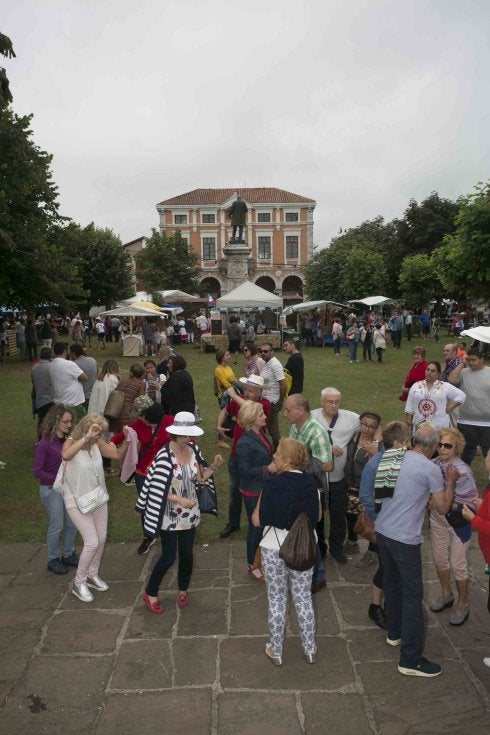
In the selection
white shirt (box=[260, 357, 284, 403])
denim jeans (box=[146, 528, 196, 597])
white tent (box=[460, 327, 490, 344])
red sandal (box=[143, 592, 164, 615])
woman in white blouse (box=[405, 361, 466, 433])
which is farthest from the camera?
white tent (box=[460, 327, 490, 344])

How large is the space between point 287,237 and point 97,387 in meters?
55.5

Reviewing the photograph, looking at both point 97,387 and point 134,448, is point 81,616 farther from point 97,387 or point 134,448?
point 97,387

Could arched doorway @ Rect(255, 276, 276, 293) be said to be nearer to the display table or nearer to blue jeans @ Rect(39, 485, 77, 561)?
the display table

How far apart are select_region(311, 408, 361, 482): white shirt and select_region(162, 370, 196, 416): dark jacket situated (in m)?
2.88

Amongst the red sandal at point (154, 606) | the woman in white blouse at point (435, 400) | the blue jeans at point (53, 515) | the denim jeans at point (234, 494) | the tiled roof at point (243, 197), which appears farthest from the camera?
the tiled roof at point (243, 197)

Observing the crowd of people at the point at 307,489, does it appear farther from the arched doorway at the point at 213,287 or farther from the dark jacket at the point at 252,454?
the arched doorway at the point at 213,287

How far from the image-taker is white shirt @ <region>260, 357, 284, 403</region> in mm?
8328

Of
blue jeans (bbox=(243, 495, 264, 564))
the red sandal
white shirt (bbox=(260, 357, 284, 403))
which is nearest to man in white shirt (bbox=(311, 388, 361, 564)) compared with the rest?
blue jeans (bbox=(243, 495, 264, 564))

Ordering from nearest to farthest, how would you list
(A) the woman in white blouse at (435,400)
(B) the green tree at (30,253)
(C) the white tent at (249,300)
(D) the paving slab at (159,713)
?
1. (D) the paving slab at (159,713)
2. (A) the woman in white blouse at (435,400)
3. (B) the green tree at (30,253)
4. (C) the white tent at (249,300)

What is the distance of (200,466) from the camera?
4.71 m

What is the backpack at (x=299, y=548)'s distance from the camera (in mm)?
3654

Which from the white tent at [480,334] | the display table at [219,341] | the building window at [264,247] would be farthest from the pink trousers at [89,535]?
the building window at [264,247]

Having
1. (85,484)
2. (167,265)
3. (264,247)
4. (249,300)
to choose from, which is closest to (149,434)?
(85,484)

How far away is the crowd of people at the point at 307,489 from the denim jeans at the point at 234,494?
0.02 m
